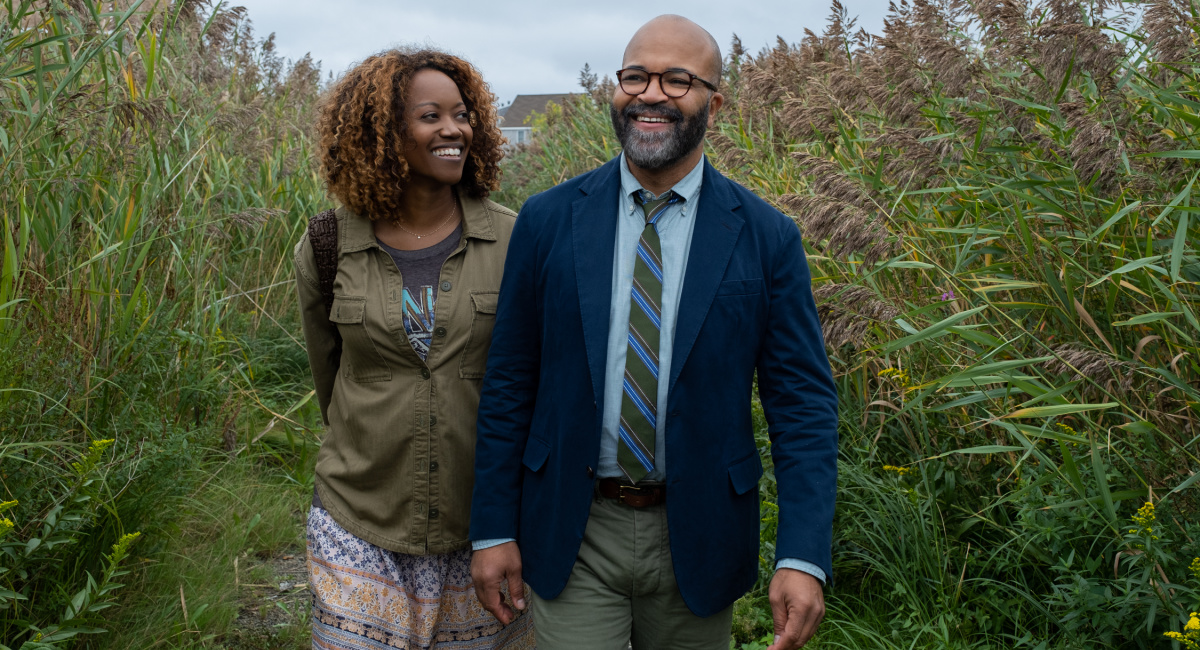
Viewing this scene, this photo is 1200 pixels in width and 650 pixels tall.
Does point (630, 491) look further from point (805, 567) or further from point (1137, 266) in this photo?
point (1137, 266)

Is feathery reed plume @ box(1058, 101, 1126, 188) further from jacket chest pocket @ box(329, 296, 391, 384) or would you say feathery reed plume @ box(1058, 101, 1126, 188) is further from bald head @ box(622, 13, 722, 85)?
jacket chest pocket @ box(329, 296, 391, 384)

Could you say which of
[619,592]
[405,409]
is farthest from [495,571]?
[405,409]

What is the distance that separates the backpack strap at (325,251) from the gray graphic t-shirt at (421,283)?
0.46ft

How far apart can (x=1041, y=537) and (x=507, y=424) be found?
1709 mm

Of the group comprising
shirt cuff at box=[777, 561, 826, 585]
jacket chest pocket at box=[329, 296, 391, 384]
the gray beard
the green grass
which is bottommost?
the green grass

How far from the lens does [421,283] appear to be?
2869mm

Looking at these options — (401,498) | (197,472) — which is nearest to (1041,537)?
(401,498)

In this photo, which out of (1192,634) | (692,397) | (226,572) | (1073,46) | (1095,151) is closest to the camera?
(1192,634)

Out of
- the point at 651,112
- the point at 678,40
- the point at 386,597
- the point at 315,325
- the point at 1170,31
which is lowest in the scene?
the point at 386,597

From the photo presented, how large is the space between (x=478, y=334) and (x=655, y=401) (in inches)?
25.0

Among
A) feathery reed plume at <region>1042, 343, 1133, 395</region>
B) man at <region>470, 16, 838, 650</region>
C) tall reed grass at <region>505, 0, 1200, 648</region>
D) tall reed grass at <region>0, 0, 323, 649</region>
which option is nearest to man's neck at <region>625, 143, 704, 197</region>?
man at <region>470, 16, 838, 650</region>

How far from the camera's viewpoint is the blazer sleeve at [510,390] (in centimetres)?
251

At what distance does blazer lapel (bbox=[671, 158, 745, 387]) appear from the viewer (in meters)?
2.38

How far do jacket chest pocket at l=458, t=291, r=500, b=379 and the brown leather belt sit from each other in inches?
23.4
